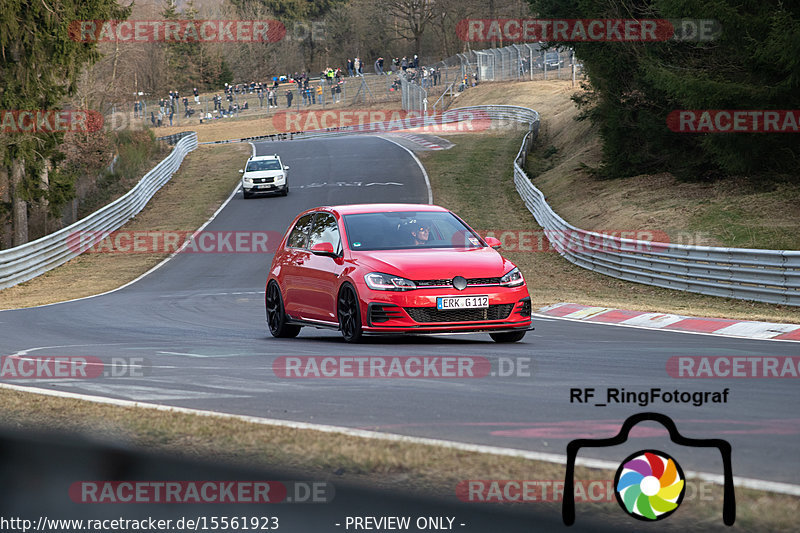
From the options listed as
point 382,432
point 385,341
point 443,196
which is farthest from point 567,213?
point 382,432

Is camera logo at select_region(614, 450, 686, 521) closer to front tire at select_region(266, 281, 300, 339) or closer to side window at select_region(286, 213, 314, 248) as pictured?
side window at select_region(286, 213, 314, 248)

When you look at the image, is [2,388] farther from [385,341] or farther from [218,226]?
[218,226]

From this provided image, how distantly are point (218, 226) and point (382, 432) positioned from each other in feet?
110

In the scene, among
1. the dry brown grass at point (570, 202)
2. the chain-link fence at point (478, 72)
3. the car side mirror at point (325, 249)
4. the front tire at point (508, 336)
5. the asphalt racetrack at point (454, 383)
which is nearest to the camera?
the asphalt racetrack at point (454, 383)

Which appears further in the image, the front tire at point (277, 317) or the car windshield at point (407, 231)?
the front tire at point (277, 317)

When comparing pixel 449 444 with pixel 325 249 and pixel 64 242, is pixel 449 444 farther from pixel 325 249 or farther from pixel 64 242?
pixel 64 242

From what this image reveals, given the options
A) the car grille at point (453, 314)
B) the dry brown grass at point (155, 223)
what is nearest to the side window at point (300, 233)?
the car grille at point (453, 314)

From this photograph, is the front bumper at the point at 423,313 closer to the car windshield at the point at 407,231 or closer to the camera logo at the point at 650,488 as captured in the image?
the car windshield at the point at 407,231

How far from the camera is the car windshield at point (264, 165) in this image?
4453 centimetres

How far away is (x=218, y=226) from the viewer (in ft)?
126

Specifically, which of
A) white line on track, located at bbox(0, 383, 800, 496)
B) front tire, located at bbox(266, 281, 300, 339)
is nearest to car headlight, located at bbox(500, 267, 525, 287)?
front tire, located at bbox(266, 281, 300, 339)

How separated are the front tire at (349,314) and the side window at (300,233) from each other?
65.5 inches

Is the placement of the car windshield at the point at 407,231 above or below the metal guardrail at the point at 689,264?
above

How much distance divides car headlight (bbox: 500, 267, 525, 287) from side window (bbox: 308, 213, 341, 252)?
2.00 metres
